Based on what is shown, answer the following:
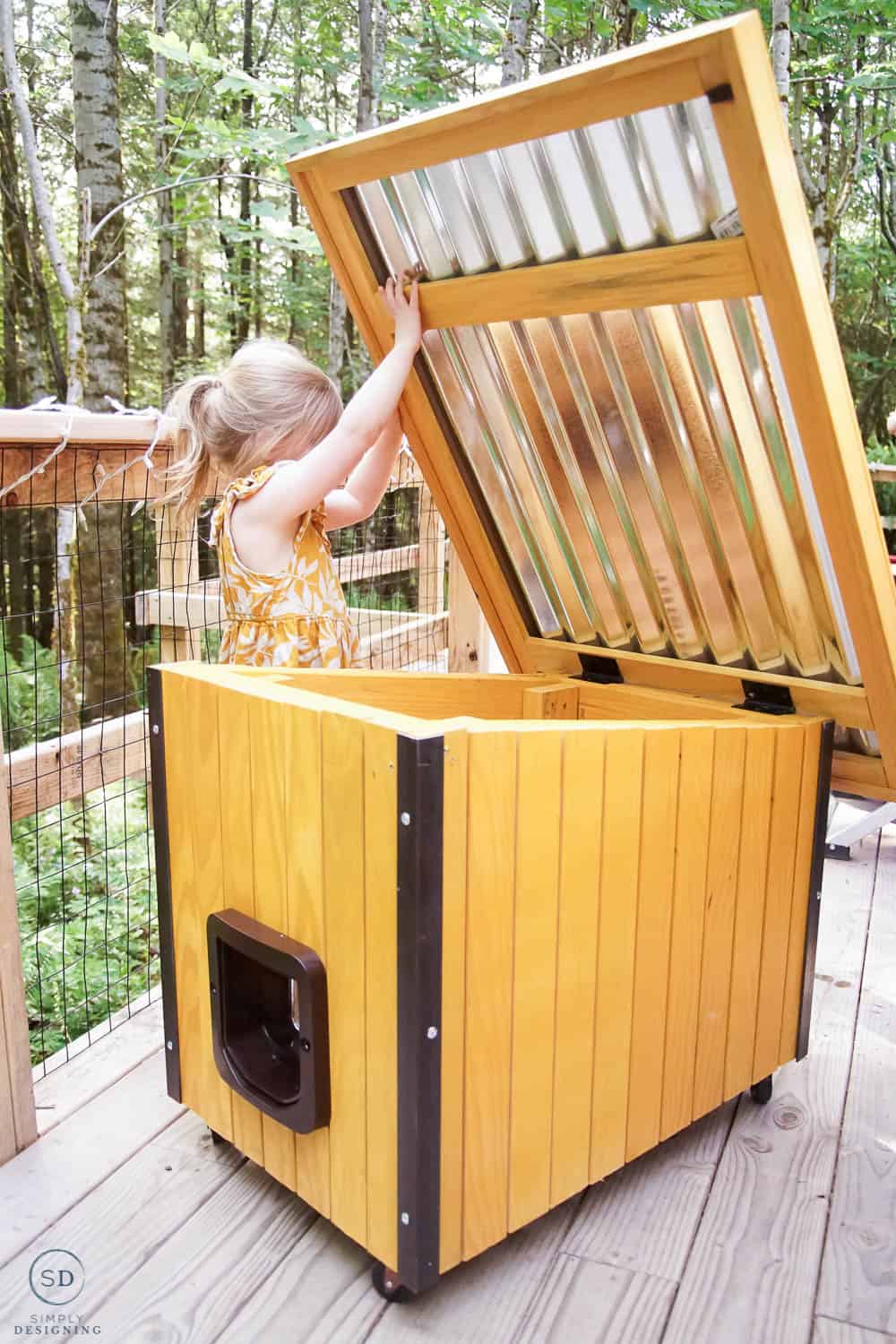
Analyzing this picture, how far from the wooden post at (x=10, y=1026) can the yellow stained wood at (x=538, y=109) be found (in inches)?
46.1

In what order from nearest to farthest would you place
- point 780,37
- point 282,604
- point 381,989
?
point 381,989 < point 282,604 < point 780,37

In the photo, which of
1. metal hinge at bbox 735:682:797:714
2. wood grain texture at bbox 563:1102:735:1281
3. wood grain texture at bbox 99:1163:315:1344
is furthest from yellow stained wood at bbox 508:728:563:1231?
metal hinge at bbox 735:682:797:714

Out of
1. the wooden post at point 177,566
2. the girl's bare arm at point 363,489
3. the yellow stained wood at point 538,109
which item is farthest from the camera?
the wooden post at point 177,566

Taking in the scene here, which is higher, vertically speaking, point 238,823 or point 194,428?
point 194,428

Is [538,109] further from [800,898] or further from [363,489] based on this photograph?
[800,898]

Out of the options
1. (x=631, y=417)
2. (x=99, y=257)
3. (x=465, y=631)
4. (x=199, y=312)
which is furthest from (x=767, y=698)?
(x=199, y=312)

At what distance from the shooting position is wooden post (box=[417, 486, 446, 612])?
11.9ft

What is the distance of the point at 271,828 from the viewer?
158 centimetres

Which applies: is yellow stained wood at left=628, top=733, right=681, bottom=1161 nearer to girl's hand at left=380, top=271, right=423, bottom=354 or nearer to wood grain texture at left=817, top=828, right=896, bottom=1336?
wood grain texture at left=817, top=828, right=896, bottom=1336

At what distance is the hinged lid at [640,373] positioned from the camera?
1278mm

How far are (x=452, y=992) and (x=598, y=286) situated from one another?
3.48ft

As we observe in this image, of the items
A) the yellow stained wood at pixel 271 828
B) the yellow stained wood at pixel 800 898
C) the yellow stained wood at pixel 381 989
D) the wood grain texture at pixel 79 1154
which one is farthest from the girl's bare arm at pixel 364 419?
the wood grain texture at pixel 79 1154

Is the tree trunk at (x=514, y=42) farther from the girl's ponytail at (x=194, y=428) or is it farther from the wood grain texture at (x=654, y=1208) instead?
the wood grain texture at (x=654, y=1208)

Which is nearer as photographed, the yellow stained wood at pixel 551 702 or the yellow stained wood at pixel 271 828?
the yellow stained wood at pixel 271 828
